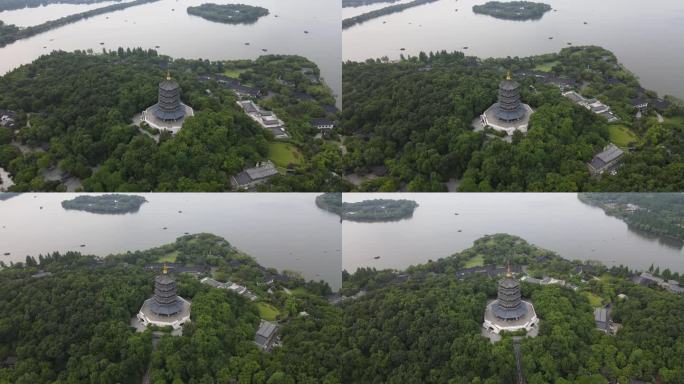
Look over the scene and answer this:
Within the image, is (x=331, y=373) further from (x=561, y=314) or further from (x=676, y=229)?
(x=676, y=229)

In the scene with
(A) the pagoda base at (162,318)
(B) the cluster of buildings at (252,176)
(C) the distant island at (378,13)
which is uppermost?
(C) the distant island at (378,13)

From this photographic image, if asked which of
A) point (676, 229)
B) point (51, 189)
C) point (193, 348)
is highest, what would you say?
point (51, 189)

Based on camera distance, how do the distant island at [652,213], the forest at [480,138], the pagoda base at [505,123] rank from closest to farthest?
the forest at [480,138]
the pagoda base at [505,123]
the distant island at [652,213]

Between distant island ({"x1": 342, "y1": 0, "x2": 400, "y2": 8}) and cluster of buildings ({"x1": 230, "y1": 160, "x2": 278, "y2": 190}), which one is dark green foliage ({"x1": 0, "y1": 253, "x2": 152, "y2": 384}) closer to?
cluster of buildings ({"x1": 230, "y1": 160, "x2": 278, "y2": 190})

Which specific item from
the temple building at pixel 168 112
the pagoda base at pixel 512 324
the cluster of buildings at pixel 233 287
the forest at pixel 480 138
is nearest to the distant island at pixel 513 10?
the forest at pixel 480 138

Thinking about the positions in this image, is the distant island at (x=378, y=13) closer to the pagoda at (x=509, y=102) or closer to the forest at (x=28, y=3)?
the pagoda at (x=509, y=102)

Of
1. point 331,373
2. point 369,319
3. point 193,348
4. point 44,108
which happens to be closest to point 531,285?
point 369,319
